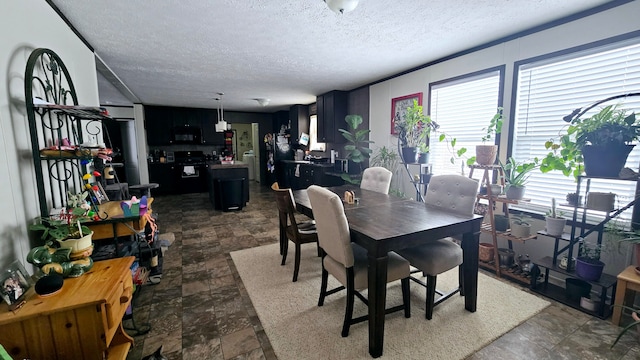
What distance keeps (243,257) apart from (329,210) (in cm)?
183

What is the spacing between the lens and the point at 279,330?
193cm

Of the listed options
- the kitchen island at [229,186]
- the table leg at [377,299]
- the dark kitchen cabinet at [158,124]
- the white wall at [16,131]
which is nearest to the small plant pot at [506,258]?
the table leg at [377,299]

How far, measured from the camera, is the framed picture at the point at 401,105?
4022 millimetres

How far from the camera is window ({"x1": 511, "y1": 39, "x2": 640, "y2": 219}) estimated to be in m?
2.19

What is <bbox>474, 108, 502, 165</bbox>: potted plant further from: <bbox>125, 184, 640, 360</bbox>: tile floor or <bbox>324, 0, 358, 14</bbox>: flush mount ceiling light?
<bbox>324, 0, 358, 14</bbox>: flush mount ceiling light

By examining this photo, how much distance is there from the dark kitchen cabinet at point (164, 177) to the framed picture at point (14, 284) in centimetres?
640

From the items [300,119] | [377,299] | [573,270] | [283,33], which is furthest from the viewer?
[300,119]

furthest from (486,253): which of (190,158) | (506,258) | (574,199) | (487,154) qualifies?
(190,158)

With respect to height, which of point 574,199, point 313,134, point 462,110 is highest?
point 462,110

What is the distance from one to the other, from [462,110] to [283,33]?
2387 millimetres

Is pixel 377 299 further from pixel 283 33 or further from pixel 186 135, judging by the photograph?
pixel 186 135

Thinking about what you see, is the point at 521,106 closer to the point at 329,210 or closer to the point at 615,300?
the point at 615,300

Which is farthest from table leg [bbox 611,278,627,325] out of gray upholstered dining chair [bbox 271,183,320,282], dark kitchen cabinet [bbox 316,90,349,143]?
dark kitchen cabinet [bbox 316,90,349,143]

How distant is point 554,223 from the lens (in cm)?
235
